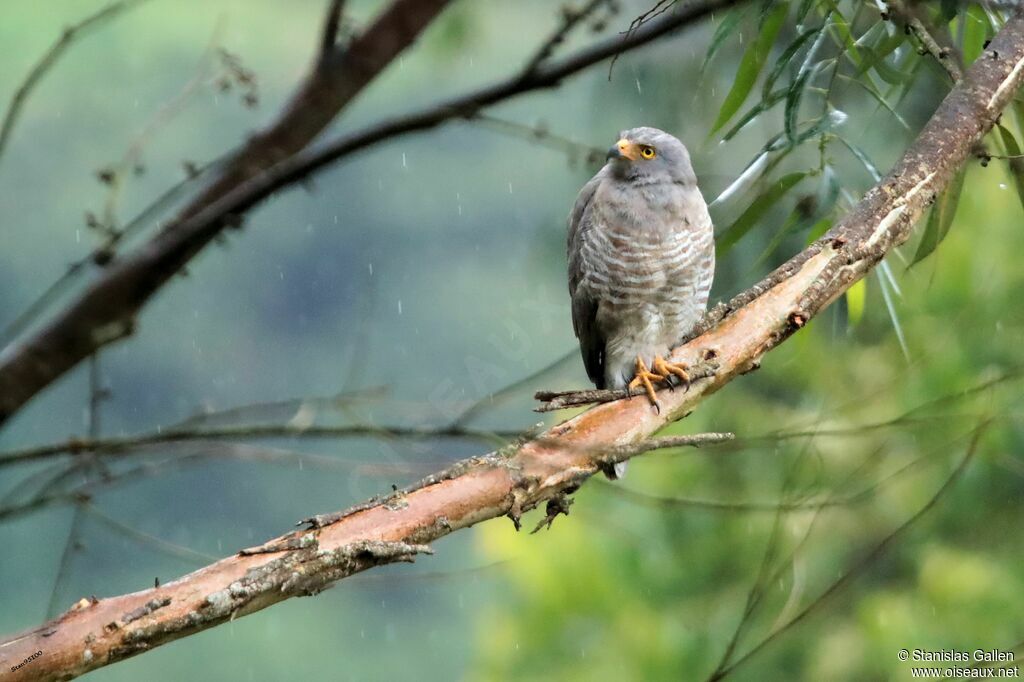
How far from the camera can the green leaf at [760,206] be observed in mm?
1760

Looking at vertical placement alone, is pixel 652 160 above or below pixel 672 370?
above

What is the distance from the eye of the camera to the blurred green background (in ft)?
4.11

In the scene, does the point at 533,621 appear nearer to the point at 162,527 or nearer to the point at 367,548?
the point at 367,548

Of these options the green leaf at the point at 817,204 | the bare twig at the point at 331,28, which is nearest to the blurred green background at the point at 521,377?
the green leaf at the point at 817,204

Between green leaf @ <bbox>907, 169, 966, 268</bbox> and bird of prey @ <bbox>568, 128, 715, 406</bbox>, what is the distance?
38 cm

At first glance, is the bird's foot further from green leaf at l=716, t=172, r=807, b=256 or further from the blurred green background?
green leaf at l=716, t=172, r=807, b=256

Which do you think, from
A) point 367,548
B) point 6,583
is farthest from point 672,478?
point 6,583

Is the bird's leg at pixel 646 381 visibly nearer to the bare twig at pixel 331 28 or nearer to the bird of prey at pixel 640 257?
the bird of prey at pixel 640 257

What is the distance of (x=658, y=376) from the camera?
1617 mm

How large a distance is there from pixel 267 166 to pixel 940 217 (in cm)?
112

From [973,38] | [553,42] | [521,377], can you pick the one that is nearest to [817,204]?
[973,38]

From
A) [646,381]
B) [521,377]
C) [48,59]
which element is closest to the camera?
[48,59]

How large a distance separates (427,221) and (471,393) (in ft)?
34.3

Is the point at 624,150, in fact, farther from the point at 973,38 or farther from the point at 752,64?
the point at 973,38
